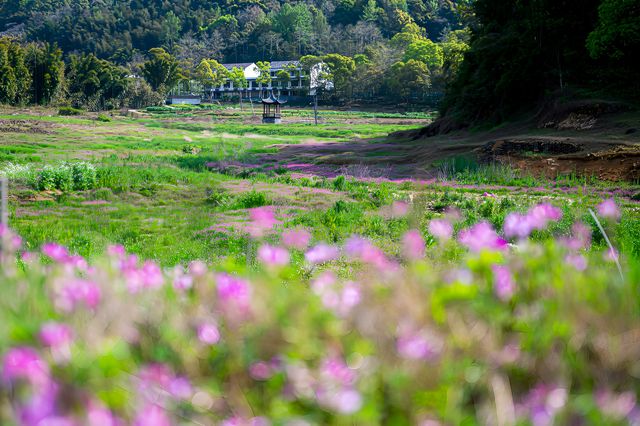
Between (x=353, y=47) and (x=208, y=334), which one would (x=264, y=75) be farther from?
(x=208, y=334)

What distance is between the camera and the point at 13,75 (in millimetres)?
59281

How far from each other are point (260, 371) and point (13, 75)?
2599 inches

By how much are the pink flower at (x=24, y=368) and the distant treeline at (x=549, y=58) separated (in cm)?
2462

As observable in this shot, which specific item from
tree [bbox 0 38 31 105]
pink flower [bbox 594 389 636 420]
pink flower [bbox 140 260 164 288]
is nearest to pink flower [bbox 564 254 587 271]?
pink flower [bbox 594 389 636 420]

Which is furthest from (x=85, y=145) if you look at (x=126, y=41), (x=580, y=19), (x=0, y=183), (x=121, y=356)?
(x=126, y=41)

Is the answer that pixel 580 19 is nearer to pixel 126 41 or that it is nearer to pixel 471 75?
pixel 471 75

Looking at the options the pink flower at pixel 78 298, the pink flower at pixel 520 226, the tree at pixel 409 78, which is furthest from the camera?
the tree at pixel 409 78

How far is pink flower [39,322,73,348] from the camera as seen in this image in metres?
1.27

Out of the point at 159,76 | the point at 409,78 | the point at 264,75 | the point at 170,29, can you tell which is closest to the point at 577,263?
the point at 409,78

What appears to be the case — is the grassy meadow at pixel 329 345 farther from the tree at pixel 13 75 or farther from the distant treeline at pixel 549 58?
the tree at pixel 13 75

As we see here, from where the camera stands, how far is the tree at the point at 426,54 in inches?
3118

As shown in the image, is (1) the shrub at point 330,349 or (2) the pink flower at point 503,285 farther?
(2) the pink flower at point 503,285

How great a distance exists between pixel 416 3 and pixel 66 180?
138030mm

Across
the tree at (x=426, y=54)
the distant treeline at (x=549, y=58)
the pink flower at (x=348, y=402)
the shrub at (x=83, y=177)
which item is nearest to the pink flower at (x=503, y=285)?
the pink flower at (x=348, y=402)
